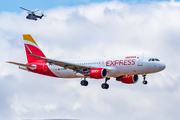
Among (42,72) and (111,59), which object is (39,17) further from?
(111,59)

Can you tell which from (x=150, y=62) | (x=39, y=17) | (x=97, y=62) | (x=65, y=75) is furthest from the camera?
(x=39, y=17)

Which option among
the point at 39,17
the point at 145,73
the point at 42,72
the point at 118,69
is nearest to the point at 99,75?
the point at 118,69

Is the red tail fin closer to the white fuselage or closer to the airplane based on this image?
the airplane

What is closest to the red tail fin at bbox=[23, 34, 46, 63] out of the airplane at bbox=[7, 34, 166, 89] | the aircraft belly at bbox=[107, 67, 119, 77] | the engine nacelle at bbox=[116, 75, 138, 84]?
the airplane at bbox=[7, 34, 166, 89]

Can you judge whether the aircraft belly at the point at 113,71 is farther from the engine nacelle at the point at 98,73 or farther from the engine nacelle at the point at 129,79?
the engine nacelle at the point at 129,79

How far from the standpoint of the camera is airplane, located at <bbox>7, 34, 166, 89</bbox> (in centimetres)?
6125

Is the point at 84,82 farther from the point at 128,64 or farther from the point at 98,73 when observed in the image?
the point at 128,64

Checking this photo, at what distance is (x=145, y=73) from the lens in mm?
62438

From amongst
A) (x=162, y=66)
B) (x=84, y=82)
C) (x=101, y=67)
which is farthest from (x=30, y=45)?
(x=162, y=66)

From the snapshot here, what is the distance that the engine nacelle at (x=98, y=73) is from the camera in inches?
2441

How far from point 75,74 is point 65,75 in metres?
2.77

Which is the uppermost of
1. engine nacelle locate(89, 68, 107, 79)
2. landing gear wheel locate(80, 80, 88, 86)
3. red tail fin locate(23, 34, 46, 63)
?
red tail fin locate(23, 34, 46, 63)

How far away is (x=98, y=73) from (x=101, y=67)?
268 cm

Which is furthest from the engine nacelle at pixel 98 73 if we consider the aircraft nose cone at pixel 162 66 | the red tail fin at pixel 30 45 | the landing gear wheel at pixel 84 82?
the red tail fin at pixel 30 45
